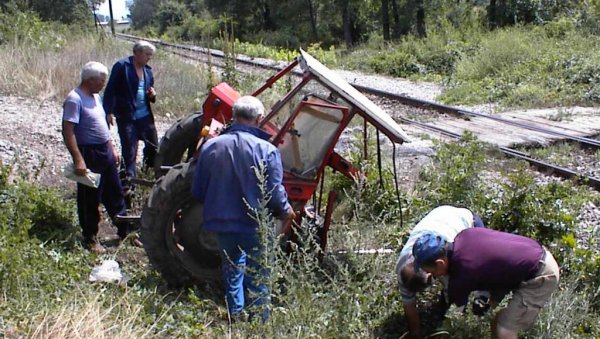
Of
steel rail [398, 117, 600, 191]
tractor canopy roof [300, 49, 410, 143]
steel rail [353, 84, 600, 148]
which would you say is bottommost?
steel rail [398, 117, 600, 191]

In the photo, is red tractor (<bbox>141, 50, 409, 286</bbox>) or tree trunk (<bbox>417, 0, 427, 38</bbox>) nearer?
red tractor (<bbox>141, 50, 409, 286</bbox>)

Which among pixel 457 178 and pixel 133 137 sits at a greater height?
pixel 133 137

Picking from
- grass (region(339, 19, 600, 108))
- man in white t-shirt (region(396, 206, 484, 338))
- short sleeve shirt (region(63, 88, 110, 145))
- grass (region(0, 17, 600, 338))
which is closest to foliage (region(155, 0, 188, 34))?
grass (region(339, 19, 600, 108))

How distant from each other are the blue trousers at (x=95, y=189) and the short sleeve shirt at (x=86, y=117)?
9cm

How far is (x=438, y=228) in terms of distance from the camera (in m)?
5.00

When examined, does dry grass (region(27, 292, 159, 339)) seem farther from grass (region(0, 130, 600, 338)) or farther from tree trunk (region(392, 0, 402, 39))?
tree trunk (region(392, 0, 402, 39))

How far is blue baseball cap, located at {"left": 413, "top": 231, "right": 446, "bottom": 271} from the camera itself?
4.49m

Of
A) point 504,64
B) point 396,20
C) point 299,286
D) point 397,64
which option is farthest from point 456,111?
point 396,20

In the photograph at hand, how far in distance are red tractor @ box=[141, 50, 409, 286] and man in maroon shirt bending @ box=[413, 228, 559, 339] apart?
146cm

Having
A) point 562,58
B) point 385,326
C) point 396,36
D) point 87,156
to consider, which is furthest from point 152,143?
Result: point 396,36

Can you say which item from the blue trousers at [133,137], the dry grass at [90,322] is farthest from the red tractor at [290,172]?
the blue trousers at [133,137]

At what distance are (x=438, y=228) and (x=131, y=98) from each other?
13.6 ft

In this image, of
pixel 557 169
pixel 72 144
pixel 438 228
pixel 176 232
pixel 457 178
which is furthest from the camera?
pixel 557 169

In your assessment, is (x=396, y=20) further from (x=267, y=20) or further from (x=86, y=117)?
(x=86, y=117)
